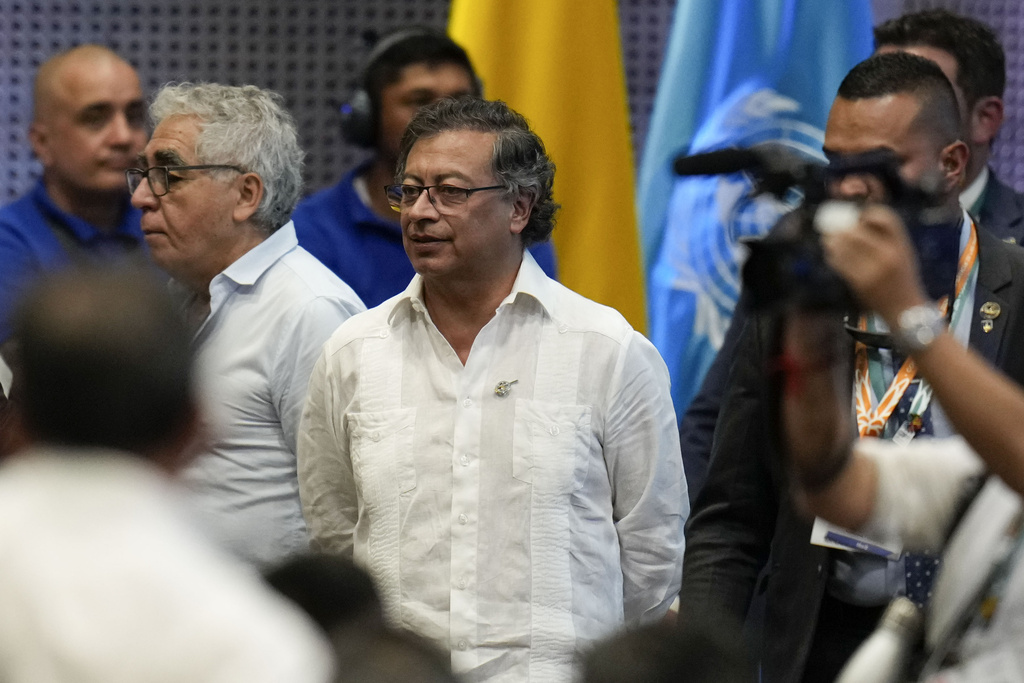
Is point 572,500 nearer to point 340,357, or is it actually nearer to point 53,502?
point 340,357

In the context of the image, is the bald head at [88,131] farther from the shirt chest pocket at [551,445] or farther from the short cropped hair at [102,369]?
the short cropped hair at [102,369]

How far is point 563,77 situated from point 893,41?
98cm

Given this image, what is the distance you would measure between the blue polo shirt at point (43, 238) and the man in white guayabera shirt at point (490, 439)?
1.22 metres

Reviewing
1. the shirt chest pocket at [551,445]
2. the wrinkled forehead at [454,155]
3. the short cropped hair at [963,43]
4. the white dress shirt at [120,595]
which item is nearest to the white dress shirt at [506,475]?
the shirt chest pocket at [551,445]

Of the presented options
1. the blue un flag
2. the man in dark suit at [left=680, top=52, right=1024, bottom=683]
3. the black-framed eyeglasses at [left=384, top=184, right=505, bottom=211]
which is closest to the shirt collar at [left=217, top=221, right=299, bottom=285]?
the black-framed eyeglasses at [left=384, top=184, right=505, bottom=211]

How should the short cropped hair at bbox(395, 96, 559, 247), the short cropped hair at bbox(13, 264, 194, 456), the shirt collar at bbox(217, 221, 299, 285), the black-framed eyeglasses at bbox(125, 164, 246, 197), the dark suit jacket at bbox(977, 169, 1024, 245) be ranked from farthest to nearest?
Answer: the dark suit jacket at bbox(977, 169, 1024, 245) → the black-framed eyeglasses at bbox(125, 164, 246, 197) → the shirt collar at bbox(217, 221, 299, 285) → the short cropped hair at bbox(395, 96, 559, 247) → the short cropped hair at bbox(13, 264, 194, 456)

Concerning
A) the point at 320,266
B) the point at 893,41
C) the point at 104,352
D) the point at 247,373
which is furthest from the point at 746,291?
the point at 893,41

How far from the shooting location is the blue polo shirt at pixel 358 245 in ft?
11.8

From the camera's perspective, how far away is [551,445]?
256 cm

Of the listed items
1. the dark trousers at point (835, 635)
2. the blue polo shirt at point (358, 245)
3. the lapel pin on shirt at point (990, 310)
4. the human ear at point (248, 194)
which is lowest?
the dark trousers at point (835, 635)

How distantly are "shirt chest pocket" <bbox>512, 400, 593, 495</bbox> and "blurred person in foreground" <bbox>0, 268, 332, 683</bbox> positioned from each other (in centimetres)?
124

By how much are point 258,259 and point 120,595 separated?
2.02 m

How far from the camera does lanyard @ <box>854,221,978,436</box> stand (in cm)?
234

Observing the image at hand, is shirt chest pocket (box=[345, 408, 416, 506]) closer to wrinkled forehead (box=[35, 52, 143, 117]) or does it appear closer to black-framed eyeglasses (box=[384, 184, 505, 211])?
black-framed eyeglasses (box=[384, 184, 505, 211])
